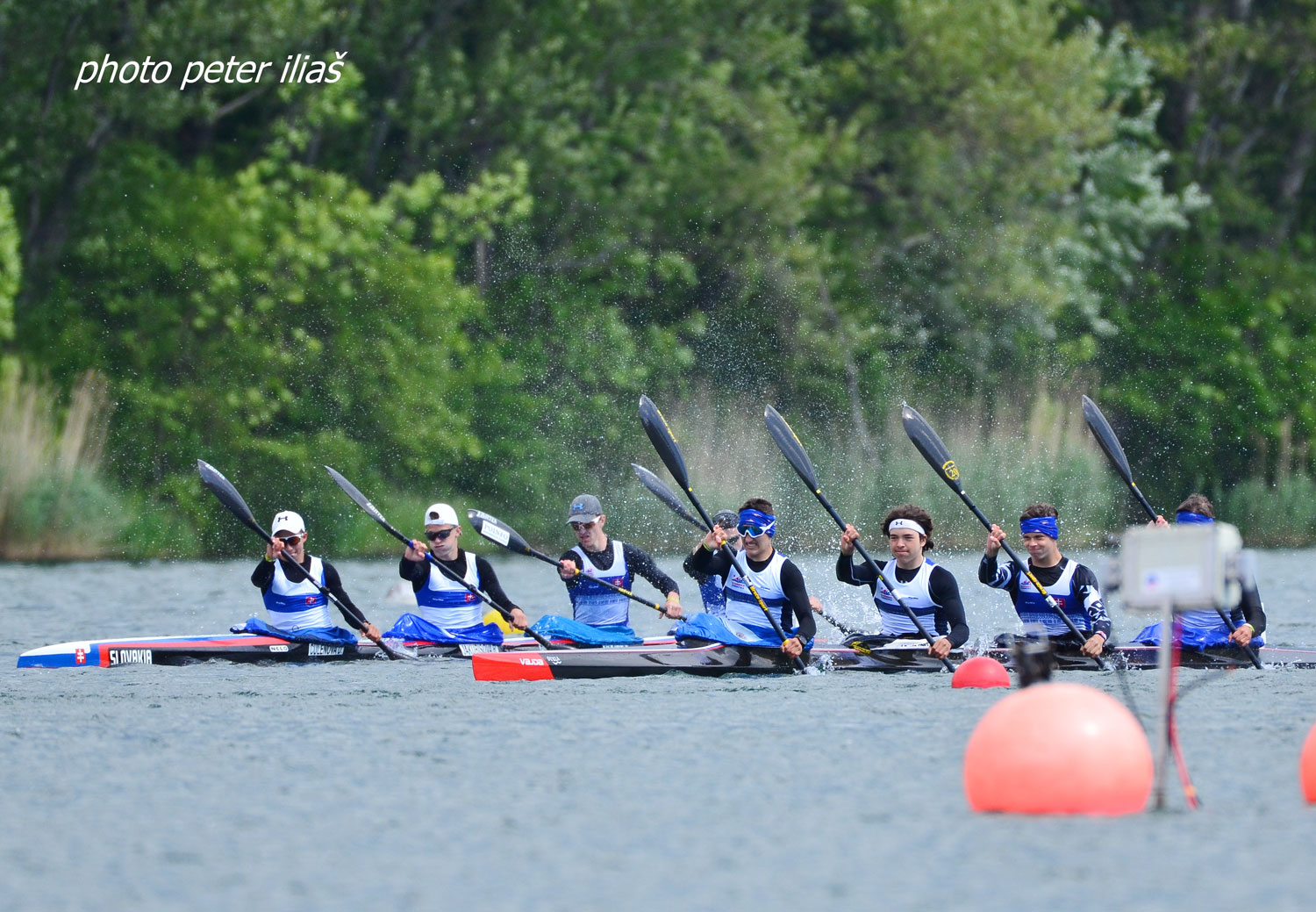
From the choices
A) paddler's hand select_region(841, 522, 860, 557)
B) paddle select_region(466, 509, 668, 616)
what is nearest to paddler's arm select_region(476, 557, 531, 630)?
paddle select_region(466, 509, 668, 616)

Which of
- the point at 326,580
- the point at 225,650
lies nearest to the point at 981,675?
the point at 326,580

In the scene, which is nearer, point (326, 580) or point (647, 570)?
point (326, 580)

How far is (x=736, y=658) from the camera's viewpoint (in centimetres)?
1346

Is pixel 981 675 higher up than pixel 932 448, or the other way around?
pixel 932 448

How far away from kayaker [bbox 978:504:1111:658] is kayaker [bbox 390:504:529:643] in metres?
3.65

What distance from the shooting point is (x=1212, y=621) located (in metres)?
13.8

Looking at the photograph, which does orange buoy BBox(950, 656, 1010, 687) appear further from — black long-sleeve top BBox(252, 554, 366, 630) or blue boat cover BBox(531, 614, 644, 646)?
black long-sleeve top BBox(252, 554, 366, 630)

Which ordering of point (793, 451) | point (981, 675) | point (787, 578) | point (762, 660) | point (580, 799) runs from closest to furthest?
point (580, 799) < point (981, 675) < point (787, 578) < point (762, 660) < point (793, 451)

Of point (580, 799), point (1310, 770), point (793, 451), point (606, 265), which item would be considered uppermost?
point (606, 265)

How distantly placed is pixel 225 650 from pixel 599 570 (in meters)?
2.83

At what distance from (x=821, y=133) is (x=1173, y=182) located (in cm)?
817

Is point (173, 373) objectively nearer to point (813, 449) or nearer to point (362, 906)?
point (813, 449)

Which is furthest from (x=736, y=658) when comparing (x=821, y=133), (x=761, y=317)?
(x=821, y=133)

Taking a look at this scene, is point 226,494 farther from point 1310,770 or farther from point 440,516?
point 1310,770
